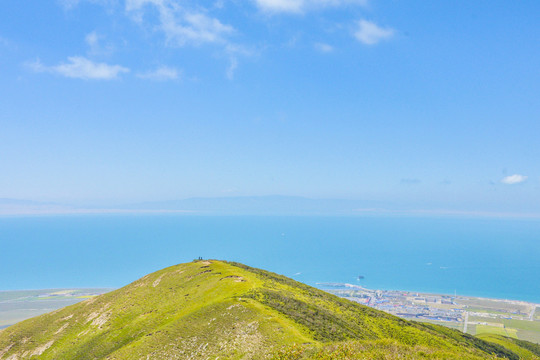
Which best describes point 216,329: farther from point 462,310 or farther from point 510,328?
point 462,310

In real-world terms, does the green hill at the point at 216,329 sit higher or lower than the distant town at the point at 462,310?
higher

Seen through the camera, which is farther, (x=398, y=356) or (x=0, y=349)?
(x=0, y=349)

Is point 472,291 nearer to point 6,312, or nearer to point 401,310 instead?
point 401,310

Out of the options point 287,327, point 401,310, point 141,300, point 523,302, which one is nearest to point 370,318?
point 287,327

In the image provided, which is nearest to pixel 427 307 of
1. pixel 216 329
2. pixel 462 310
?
pixel 462 310

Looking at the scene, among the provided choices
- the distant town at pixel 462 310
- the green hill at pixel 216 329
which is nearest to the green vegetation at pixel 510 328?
the distant town at pixel 462 310

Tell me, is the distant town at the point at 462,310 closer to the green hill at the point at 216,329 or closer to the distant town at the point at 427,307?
the distant town at the point at 427,307
